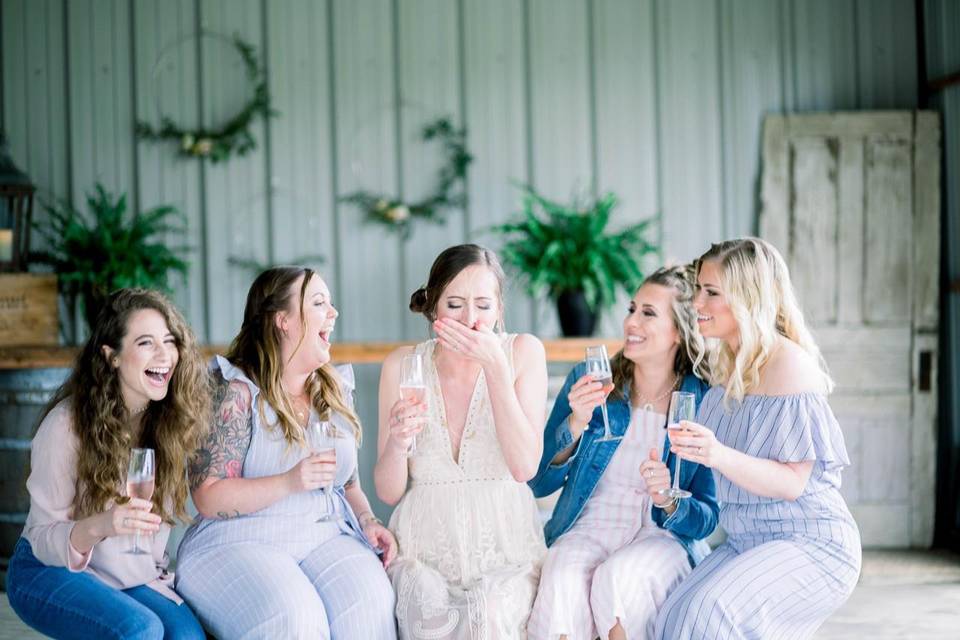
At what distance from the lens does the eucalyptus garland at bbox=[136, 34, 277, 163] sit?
558cm

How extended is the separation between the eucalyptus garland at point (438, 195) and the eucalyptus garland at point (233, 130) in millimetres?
665

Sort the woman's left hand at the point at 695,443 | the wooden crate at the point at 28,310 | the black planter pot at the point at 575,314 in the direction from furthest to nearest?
the black planter pot at the point at 575,314, the wooden crate at the point at 28,310, the woman's left hand at the point at 695,443

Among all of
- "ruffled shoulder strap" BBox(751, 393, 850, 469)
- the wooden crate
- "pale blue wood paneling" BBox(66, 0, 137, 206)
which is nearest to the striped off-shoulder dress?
"ruffled shoulder strap" BBox(751, 393, 850, 469)

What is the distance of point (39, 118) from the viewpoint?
569 centimetres

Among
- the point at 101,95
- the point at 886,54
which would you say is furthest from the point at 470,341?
the point at 886,54

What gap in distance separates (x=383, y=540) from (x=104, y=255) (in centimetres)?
292

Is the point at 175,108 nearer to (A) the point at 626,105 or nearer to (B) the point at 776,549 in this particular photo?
(A) the point at 626,105

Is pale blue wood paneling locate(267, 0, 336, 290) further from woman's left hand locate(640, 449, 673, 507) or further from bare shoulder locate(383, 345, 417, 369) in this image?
woman's left hand locate(640, 449, 673, 507)

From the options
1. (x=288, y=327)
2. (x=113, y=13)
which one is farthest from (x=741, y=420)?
(x=113, y=13)

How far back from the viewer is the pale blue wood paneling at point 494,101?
5.64 metres

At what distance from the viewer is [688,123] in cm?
568

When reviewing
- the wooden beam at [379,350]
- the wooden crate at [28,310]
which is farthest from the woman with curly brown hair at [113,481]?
the wooden crate at [28,310]

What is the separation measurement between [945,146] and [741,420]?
11.1 ft

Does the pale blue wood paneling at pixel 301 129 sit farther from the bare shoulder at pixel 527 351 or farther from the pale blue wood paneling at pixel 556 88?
the bare shoulder at pixel 527 351
